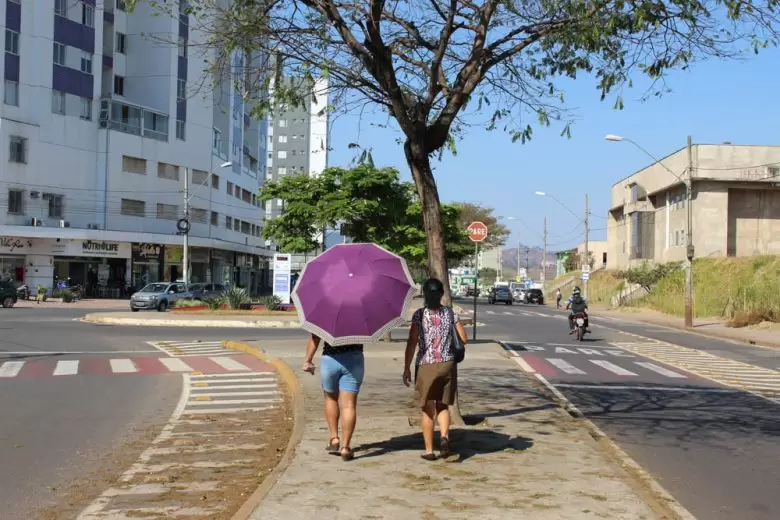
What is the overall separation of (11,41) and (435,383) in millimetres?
51286

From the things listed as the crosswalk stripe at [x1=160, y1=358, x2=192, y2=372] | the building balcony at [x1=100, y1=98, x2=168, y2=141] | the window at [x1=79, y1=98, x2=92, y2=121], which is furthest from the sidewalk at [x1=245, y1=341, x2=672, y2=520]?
the building balcony at [x1=100, y1=98, x2=168, y2=141]

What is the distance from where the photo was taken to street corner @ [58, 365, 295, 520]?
6230mm

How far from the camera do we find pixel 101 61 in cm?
5603

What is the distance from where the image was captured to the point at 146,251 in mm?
56719

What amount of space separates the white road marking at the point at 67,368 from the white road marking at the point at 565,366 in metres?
9.70

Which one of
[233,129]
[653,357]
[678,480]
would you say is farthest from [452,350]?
[233,129]

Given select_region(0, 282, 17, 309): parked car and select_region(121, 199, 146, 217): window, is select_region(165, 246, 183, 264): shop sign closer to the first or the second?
select_region(121, 199, 146, 217): window

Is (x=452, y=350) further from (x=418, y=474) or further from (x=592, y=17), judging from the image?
(x=592, y=17)

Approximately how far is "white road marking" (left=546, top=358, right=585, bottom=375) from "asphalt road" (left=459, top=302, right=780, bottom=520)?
23 mm

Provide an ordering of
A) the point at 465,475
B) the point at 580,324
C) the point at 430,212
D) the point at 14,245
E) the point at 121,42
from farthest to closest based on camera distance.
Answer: the point at 121,42 → the point at 14,245 → the point at 580,324 → the point at 430,212 → the point at 465,475

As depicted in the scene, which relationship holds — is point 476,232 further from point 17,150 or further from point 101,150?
point 101,150

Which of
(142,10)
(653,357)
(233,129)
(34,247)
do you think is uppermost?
(142,10)

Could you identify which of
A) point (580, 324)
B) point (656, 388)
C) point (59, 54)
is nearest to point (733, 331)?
point (580, 324)

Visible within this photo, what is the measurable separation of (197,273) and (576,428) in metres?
57.2
